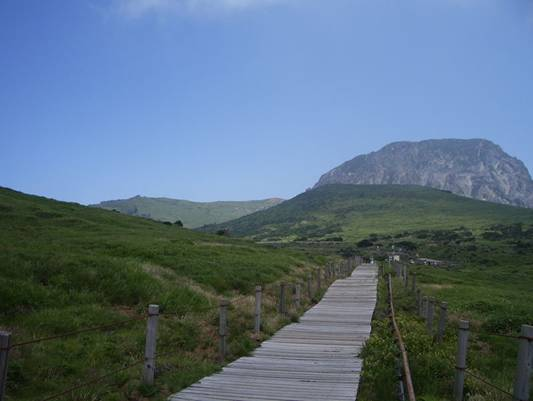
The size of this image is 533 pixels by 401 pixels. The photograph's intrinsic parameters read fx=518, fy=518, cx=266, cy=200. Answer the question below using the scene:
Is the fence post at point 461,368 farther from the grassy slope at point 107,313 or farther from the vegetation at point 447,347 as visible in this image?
the grassy slope at point 107,313

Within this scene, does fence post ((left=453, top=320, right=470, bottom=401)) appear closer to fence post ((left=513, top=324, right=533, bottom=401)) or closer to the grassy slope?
fence post ((left=513, top=324, right=533, bottom=401))

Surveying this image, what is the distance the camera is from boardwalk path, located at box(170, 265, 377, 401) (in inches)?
379

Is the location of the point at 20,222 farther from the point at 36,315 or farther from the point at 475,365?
the point at 475,365

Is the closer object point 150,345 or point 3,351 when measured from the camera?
point 3,351

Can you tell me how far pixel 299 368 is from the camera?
12.0 m

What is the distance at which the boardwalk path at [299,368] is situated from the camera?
962 centimetres

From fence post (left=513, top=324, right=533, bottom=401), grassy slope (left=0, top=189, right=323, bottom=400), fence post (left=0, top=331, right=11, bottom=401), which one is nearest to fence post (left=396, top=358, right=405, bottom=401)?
fence post (left=513, top=324, right=533, bottom=401)

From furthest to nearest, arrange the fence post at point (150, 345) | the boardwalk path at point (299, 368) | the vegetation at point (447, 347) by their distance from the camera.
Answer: the vegetation at point (447, 347), the fence post at point (150, 345), the boardwalk path at point (299, 368)

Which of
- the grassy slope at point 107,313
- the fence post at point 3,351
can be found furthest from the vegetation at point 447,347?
the fence post at point 3,351

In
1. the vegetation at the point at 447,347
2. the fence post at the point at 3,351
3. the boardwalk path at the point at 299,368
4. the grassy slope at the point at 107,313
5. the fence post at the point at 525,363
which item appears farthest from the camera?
the grassy slope at the point at 107,313

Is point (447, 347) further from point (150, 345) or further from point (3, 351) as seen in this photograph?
point (3, 351)

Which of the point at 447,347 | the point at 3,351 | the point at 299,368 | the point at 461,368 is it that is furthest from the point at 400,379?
the point at 3,351

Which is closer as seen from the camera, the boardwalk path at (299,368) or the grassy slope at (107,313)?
the boardwalk path at (299,368)

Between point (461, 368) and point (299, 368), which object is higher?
point (461, 368)
